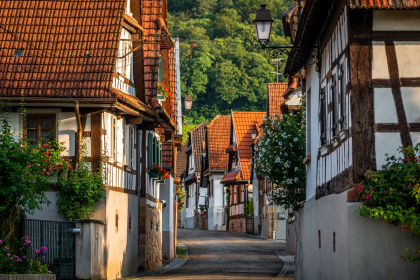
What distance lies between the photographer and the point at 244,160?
178 ft

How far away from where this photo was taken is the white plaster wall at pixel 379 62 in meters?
12.2

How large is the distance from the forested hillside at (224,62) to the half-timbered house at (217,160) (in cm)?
2693

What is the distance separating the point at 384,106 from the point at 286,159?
9.78 m

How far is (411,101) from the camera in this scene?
40.0 feet

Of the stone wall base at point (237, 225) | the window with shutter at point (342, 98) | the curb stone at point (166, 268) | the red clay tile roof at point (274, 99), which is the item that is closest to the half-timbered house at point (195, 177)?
the stone wall base at point (237, 225)

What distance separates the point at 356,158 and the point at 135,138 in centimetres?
1284

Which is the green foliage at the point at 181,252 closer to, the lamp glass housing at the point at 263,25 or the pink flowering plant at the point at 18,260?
the pink flowering plant at the point at 18,260

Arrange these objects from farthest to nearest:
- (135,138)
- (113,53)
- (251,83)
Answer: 1. (251,83)
2. (135,138)
3. (113,53)

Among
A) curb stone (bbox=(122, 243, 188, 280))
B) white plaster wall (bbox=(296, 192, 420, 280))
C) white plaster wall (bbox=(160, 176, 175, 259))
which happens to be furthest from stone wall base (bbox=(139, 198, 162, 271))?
white plaster wall (bbox=(296, 192, 420, 280))

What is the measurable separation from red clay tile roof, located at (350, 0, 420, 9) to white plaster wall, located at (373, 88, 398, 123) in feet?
4.30

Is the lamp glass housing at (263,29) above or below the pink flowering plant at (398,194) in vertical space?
above

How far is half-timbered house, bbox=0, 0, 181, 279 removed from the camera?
18734 mm

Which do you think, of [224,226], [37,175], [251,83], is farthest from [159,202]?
[251,83]

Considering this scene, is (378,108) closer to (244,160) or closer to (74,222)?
(74,222)
